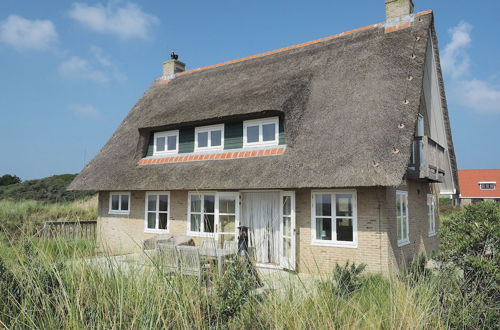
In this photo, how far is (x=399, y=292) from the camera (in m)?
3.86

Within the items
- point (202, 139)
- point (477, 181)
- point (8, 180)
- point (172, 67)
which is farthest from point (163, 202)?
point (477, 181)

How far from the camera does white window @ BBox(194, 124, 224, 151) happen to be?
1288 centimetres

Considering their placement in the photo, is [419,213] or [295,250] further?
[419,213]

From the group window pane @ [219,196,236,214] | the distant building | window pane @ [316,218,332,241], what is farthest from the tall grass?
the distant building

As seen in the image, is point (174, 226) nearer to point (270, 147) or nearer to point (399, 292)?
point (270, 147)

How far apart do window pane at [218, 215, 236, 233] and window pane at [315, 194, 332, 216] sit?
2.89 metres

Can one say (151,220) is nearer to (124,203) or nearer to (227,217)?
(124,203)

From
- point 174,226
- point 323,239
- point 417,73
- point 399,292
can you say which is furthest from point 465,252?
point 174,226

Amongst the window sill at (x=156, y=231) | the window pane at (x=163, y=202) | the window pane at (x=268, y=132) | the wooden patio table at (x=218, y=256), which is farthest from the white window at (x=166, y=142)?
the wooden patio table at (x=218, y=256)

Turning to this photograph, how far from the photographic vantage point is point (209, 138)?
Answer: 1312cm

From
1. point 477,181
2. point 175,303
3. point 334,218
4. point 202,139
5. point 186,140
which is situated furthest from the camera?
point 477,181

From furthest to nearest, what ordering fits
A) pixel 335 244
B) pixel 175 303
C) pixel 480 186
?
1. pixel 480 186
2. pixel 335 244
3. pixel 175 303

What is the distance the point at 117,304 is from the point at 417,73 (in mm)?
10289

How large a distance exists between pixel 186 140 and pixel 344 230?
6.77 metres
